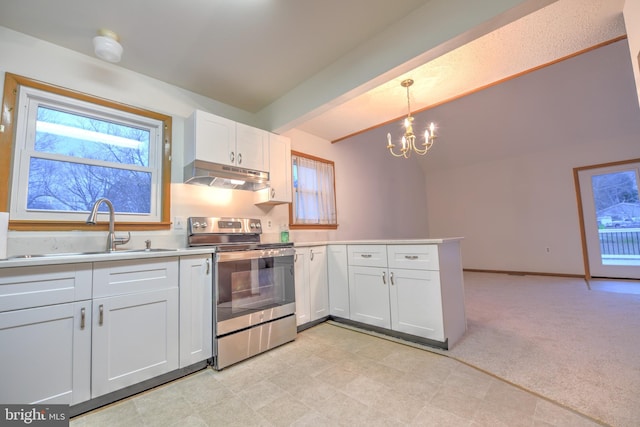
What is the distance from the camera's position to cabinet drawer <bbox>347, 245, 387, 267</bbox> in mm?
2664

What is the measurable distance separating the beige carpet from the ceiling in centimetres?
226

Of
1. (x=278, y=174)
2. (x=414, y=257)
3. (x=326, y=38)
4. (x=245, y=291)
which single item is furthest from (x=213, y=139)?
(x=414, y=257)

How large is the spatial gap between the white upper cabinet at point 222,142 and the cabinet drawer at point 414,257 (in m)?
1.61

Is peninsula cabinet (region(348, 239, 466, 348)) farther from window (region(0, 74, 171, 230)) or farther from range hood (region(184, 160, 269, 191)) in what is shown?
window (region(0, 74, 171, 230))

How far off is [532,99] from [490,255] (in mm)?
3361

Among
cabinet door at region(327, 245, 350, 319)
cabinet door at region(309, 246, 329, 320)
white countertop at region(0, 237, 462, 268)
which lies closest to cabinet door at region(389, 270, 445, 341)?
white countertop at region(0, 237, 462, 268)

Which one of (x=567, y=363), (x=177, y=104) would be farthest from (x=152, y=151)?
(x=567, y=363)

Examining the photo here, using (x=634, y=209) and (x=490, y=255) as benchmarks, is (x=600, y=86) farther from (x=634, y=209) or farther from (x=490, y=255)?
(x=490, y=255)

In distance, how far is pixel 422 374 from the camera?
1.90m

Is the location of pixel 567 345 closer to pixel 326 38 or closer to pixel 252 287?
pixel 252 287

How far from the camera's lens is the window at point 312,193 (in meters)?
3.60

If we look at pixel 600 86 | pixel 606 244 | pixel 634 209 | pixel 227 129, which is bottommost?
pixel 606 244

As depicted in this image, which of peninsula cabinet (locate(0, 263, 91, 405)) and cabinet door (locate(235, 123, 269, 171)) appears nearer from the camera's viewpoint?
peninsula cabinet (locate(0, 263, 91, 405))

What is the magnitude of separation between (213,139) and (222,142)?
0.29 ft
